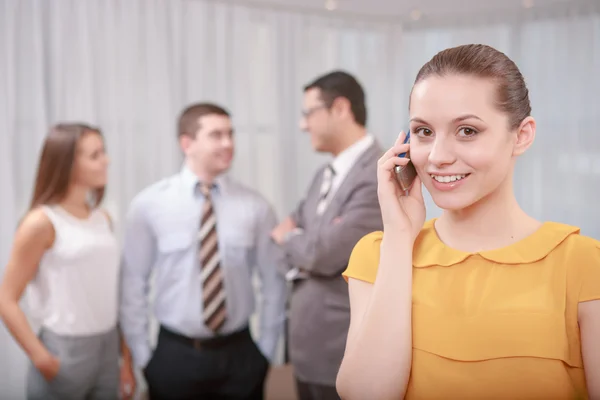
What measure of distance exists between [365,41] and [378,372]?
1.12m

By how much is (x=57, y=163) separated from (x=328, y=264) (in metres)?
0.91

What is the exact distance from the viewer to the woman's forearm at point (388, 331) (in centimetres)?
90

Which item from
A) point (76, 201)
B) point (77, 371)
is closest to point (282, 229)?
point (76, 201)

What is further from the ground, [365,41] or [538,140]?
[365,41]

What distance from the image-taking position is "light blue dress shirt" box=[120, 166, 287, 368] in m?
1.94

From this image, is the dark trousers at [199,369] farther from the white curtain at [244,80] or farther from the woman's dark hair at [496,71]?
the woman's dark hair at [496,71]

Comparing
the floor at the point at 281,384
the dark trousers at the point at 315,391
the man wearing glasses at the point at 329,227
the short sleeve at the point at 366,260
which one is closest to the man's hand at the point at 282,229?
the man wearing glasses at the point at 329,227

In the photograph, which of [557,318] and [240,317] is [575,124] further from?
[240,317]

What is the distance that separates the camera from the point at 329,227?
1.37 m

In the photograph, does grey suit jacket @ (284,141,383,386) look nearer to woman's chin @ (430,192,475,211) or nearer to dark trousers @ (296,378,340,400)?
dark trousers @ (296,378,340,400)

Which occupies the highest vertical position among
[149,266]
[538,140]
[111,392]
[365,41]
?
[365,41]

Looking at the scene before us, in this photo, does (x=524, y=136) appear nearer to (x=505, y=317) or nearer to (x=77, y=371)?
(x=505, y=317)

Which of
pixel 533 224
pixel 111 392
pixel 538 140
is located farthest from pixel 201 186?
pixel 533 224

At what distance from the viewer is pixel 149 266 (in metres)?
1.99
